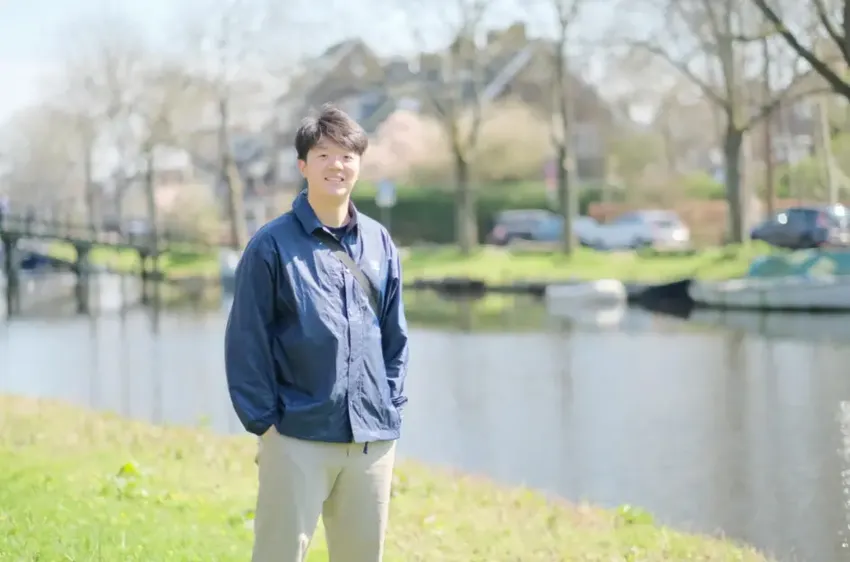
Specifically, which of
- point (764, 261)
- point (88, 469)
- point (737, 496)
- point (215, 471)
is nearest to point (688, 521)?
point (737, 496)

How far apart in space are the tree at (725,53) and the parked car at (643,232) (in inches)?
359

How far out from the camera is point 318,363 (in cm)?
409

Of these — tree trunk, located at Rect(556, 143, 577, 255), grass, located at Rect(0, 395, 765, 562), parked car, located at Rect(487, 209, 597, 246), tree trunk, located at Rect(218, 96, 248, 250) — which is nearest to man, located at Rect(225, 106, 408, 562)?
grass, located at Rect(0, 395, 765, 562)

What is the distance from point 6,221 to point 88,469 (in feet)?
126

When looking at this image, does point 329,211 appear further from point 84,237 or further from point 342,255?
point 84,237

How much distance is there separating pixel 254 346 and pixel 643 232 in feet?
141

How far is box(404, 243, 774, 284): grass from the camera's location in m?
33.2

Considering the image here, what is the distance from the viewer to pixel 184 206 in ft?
181

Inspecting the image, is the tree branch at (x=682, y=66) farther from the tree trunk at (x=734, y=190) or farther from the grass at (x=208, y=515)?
the grass at (x=208, y=515)

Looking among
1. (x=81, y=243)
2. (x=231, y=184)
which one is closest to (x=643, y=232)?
(x=231, y=184)

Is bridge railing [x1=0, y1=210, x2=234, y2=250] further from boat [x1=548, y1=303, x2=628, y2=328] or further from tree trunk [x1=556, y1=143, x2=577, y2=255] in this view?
boat [x1=548, y1=303, x2=628, y2=328]

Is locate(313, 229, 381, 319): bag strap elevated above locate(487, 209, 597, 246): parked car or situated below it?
below

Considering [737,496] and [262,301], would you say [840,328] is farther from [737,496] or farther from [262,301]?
[262,301]

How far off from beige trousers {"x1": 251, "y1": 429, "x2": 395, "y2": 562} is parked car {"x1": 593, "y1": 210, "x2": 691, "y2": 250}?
41.1m
